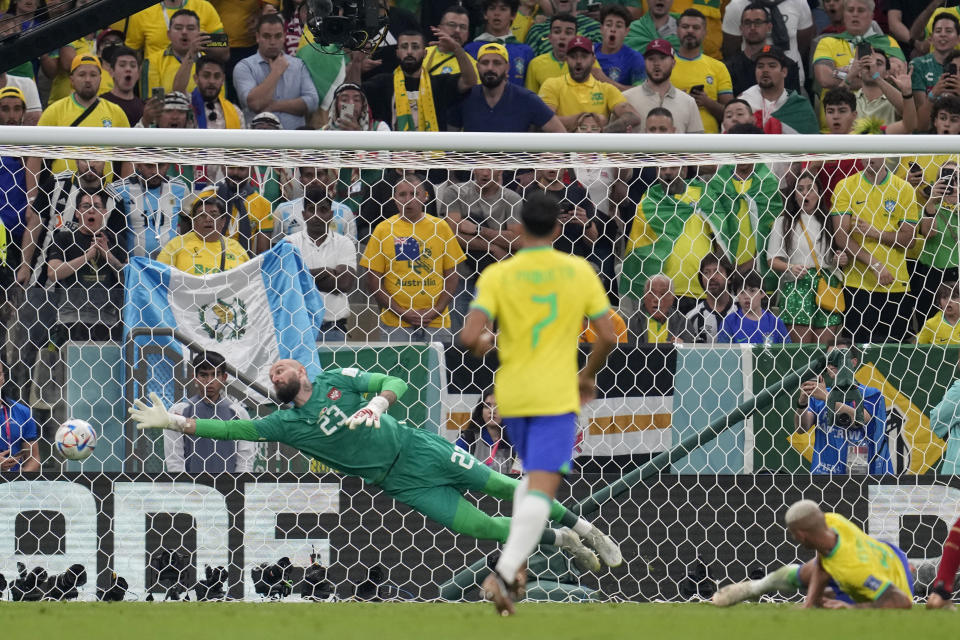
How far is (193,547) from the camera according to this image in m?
8.05

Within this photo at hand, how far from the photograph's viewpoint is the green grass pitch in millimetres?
5465

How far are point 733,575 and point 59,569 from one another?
4.05 m

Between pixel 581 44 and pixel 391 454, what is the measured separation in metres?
4.70

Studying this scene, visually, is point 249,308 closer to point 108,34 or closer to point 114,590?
point 114,590

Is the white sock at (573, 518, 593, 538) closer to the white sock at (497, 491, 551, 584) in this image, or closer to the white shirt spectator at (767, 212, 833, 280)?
the white sock at (497, 491, 551, 584)

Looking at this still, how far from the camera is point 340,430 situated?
7977 mm

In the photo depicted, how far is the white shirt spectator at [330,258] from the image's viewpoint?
8.97 meters

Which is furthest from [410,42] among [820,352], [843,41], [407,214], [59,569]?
[59,569]

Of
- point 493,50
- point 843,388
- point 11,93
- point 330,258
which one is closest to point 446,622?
point 843,388

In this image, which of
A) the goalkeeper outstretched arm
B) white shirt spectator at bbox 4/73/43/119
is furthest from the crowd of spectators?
the goalkeeper outstretched arm

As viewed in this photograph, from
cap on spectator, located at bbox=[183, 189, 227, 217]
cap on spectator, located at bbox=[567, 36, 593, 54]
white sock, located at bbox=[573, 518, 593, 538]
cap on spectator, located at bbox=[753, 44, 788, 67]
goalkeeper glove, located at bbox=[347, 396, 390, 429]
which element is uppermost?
cap on spectator, located at bbox=[567, 36, 593, 54]

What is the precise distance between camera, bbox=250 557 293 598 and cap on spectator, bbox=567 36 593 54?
17.0 feet

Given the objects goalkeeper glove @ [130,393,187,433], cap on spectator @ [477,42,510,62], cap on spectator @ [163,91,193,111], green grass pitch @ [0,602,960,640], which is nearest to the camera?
green grass pitch @ [0,602,960,640]

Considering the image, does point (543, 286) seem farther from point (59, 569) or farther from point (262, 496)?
Answer: point (59, 569)
